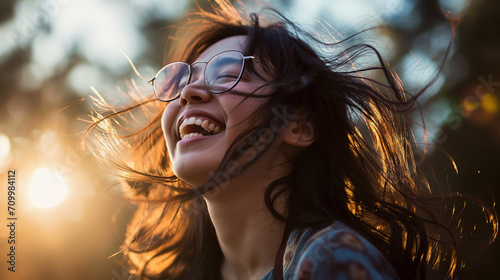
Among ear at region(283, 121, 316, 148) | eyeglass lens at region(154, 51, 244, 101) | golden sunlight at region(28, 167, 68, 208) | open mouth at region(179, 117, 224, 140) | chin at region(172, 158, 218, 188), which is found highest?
eyeglass lens at region(154, 51, 244, 101)

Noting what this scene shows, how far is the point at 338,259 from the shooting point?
4.10 feet

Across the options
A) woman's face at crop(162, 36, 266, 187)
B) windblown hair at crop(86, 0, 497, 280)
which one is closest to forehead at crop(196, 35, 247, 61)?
windblown hair at crop(86, 0, 497, 280)

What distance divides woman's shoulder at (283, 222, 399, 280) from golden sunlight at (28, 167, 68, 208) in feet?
7.36

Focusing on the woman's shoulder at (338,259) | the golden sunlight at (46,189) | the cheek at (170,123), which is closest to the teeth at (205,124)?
the cheek at (170,123)

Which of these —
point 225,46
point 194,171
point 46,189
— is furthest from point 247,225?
point 46,189

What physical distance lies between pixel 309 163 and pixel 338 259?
70cm

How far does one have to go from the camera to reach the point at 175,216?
7.84ft

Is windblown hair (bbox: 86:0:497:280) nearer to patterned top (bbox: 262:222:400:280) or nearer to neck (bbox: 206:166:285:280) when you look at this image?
neck (bbox: 206:166:285:280)

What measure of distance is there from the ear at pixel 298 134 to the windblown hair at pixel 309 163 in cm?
4

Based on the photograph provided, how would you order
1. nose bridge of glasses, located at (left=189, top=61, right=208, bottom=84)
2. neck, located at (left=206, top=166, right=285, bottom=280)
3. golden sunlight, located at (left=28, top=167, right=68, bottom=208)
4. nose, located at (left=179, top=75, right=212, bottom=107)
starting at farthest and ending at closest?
golden sunlight, located at (left=28, top=167, right=68, bottom=208) < nose bridge of glasses, located at (left=189, top=61, right=208, bottom=84) < nose, located at (left=179, top=75, right=212, bottom=107) < neck, located at (left=206, top=166, right=285, bottom=280)

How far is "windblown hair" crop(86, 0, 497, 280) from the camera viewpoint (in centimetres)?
178

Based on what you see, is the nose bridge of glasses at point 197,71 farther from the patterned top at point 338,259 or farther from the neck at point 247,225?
the patterned top at point 338,259

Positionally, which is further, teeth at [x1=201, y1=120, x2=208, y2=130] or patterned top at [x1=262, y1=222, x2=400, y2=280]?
teeth at [x1=201, y1=120, x2=208, y2=130]

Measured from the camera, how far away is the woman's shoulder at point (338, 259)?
1.22 metres
